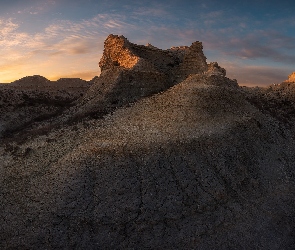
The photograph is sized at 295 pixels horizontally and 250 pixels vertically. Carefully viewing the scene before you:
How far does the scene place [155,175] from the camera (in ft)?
55.7

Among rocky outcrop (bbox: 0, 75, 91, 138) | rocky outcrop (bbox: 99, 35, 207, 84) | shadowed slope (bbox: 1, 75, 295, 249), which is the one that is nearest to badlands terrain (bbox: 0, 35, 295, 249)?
shadowed slope (bbox: 1, 75, 295, 249)

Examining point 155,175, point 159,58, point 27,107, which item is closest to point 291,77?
point 159,58

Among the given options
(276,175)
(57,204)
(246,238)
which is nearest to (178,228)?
(246,238)

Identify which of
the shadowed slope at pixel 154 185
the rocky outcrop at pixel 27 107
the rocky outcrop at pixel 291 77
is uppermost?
the rocky outcrop at pixel 291 77

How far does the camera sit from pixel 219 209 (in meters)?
16.6

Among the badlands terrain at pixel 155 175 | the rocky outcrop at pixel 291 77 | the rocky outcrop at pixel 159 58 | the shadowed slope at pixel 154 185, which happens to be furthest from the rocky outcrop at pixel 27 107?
the rocky outcrop at pixel 291 77

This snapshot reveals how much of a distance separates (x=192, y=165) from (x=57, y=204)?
7037 millimetres

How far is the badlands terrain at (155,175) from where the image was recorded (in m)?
15.2

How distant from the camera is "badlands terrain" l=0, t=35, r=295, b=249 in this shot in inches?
597

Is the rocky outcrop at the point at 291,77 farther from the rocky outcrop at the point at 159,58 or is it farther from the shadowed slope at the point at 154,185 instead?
the shadowed slope at the point at 154,185

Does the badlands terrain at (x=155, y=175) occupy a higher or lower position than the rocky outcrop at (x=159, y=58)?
lower

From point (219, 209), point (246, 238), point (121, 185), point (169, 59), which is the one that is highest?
point (169, 59)

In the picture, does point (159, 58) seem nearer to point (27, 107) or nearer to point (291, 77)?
point (27, 107)

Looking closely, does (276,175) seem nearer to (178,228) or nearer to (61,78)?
(178,228)
